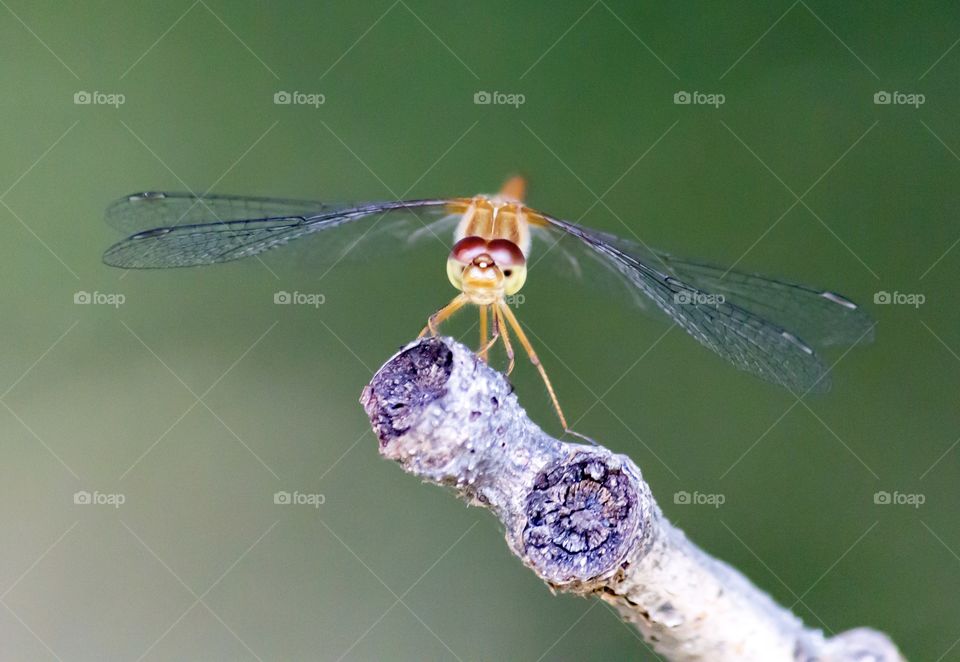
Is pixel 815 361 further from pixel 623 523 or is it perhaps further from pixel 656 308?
pixel 623 523

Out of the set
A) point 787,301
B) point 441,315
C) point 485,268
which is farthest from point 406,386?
point 787,301

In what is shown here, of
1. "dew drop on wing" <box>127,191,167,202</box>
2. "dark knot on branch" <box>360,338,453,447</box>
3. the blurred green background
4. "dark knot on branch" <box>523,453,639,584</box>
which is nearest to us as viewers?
"dark knot on branch" <box>523,453,639,584</box>

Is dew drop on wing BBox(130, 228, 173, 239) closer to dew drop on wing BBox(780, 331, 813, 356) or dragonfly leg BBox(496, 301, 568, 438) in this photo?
dragonfly leg BBox(496, 301, 568, 438)

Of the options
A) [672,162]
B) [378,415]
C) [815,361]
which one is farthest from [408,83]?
[378,415]

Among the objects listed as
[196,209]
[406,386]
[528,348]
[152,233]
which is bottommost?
[406,386]

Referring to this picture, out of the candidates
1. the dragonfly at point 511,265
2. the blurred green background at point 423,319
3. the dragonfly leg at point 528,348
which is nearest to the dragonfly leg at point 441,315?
the dragonfly at point 511,265

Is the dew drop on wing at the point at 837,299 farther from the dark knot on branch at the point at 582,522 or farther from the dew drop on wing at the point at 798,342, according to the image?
the dark knot on branch at the point at 582,522

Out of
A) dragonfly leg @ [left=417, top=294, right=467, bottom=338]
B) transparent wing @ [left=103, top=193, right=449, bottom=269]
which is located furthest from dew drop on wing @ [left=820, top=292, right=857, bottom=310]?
transparent wing @ [left=103, top=193, right=449, bottom=269]

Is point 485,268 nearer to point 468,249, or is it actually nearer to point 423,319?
point 468,249
